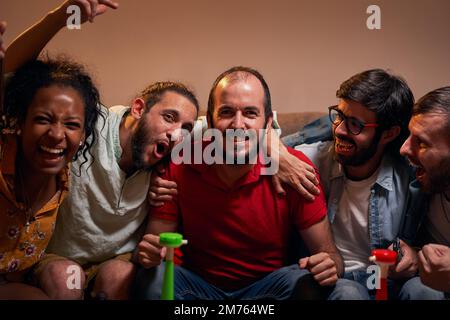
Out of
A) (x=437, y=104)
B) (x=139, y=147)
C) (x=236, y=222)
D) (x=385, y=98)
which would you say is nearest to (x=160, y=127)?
(x=139, y=147)

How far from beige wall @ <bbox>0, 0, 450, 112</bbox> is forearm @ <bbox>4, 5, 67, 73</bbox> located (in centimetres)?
79

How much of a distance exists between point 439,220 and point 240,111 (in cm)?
69

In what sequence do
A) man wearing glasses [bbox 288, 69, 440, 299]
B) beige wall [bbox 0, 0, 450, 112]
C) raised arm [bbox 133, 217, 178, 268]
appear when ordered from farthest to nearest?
beige wall [bbox 0, 0, 450, 112] < man wearing glasses [bbox 288, 69, 440, 299] < raised arm [bbox 133, 217, 178, 268]

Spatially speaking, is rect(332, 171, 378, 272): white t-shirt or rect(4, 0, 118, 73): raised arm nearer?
rect(4, 0, 118, 73): raised arm

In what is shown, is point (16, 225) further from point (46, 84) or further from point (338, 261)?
point (338, 261)

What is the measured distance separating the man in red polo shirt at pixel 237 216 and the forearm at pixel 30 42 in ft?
1.66

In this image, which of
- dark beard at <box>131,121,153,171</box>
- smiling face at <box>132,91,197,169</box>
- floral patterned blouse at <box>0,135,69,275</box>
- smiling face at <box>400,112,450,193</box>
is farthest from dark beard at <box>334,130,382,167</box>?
floral patterned blouse at <box>0,135,69,275</box>

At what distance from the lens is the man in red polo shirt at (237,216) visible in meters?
1.39

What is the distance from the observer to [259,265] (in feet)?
4.72

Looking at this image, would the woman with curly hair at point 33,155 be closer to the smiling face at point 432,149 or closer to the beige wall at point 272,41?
the beige wall at point 272,41

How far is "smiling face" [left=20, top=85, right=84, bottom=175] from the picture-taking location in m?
1.27

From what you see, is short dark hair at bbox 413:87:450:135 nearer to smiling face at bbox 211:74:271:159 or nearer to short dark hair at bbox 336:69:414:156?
short dark hair at bbox 336:69:414:156

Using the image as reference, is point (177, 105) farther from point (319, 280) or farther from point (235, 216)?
point (319, 280)

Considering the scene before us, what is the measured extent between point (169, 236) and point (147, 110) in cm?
64
